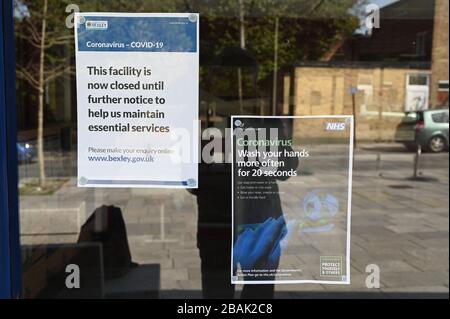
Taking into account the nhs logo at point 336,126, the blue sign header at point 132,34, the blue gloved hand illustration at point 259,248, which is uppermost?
the blue sign header at point 132,34

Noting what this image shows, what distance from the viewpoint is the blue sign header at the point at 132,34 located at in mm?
1844

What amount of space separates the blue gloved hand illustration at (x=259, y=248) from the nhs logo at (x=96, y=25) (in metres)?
1.00

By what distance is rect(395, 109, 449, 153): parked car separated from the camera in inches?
328

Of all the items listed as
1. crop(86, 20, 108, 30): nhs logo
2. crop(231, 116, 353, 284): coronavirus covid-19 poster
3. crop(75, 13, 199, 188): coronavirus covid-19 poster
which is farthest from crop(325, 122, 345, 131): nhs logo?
crop(86, 20, 108, 30): nhs logo

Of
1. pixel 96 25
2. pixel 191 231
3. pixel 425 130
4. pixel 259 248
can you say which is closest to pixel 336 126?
pixel 259 248

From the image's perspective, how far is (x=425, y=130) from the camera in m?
9.03

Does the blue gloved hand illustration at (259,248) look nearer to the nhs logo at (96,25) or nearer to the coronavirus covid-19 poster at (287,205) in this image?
the coronavirus covid-19 poster at (287,205)

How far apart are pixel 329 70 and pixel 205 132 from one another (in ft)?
8.10

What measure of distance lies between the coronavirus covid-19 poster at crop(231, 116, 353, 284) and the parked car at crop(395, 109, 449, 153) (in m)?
6.20

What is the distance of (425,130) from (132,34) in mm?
8277

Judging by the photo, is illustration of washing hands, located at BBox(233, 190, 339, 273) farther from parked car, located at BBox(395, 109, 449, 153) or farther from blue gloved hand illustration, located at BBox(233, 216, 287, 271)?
parked car, located at BBox(395, 109, 449, 153)

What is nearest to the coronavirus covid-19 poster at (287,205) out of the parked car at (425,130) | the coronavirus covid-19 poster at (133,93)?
the coronavirus covid-19 poster at (133,93)

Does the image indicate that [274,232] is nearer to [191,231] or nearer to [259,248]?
[259,248]
